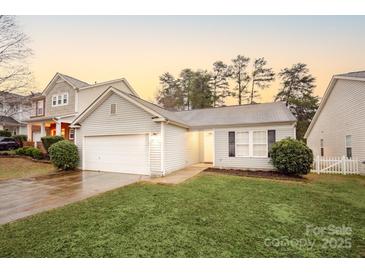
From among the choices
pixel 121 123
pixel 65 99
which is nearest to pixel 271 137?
pixel 121 123

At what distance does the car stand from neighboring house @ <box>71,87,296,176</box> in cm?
1114

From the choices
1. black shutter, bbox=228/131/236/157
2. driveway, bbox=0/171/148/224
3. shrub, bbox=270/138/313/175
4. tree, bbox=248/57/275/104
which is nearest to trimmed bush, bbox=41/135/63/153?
driveway, bbox=0/171/148/224

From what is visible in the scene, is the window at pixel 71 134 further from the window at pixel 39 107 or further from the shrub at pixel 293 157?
the shrub at pixel 293 157

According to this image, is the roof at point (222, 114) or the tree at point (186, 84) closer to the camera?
the roof at point (222, 114)

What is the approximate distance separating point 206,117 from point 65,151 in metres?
9.83

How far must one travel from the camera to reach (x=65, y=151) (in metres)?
11.8

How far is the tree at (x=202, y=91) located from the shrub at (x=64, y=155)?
64.0ft

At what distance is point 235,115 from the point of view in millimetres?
13508

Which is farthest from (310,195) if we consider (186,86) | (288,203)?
(186,86)

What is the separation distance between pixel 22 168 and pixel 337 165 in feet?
66.1

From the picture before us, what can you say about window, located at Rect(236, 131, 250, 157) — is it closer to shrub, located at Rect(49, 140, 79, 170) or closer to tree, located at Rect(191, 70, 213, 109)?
shrub, located at Rect(49, 140, 79, 170)

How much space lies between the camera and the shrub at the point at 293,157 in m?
9.48

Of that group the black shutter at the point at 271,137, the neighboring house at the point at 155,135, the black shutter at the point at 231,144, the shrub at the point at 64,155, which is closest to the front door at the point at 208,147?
the neighboring house at the point at 155,135

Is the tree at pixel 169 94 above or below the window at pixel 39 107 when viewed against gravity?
Result: above
